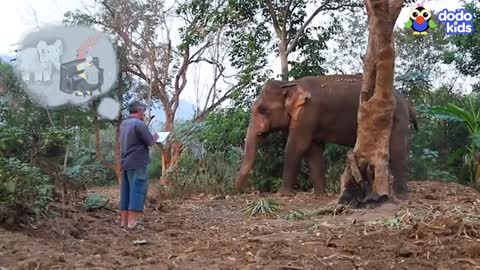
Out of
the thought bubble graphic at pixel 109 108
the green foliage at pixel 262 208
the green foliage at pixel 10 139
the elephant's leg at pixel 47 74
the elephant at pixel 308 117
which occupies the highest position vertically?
the elephant's leg at pixel 47 74

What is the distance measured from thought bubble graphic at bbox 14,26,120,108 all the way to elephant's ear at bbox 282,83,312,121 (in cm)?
645

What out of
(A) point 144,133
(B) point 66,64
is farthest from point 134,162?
(B) point 66,64

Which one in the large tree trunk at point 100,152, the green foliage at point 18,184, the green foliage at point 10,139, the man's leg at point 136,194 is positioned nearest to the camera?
the green foliage at point 18,184

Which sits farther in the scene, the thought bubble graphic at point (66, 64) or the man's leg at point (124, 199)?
the thought bubble graphic at point (66, 64)

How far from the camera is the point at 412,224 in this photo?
225 inches

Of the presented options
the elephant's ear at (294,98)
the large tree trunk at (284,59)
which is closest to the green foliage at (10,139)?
Answer: the elephant's ear at (294,98)

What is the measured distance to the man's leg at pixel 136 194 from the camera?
697cm

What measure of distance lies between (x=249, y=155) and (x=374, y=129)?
10.6ft

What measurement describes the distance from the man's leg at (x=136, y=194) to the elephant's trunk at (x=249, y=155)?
141 inches

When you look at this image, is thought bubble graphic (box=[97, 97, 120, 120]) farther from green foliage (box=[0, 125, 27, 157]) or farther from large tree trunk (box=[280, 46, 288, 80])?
green foliage (box=[0, 125, 27, 157])

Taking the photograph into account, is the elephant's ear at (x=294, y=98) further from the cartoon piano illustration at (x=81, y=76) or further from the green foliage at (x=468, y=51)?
the cartoon piano illustration at (x=81, y=76)

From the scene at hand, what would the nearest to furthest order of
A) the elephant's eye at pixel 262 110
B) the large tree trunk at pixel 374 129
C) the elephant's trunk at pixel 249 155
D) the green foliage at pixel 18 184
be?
the green foliage at pixel 18 184, the large tree trunk at pixel 374 129, the elephant's trunk at pixel 249 155, the elephant's eye at pixel 262 110

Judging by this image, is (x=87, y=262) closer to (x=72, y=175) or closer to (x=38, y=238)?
(x=38, y=238)

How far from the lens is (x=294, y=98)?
1060 cm
